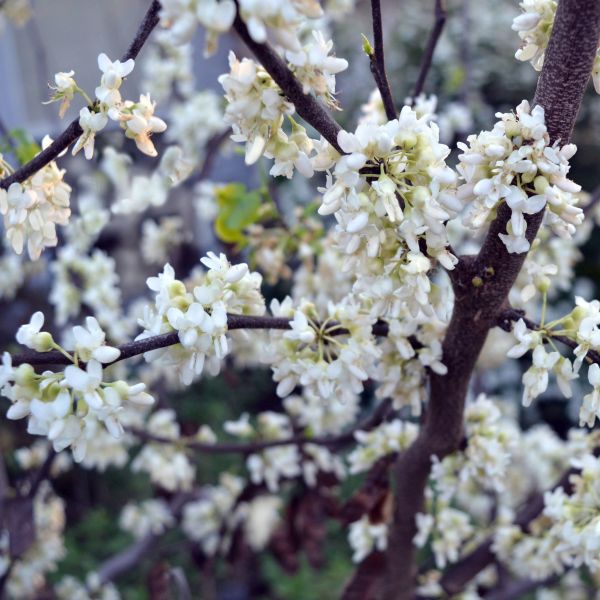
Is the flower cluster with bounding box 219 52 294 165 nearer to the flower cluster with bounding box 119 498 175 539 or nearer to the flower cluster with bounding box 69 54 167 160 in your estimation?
the flower cluster with bounding box 69 54 167 160

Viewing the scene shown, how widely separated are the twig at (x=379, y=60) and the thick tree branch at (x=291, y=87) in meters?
0.13

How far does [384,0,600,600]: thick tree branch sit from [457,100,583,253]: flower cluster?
1.4 inches

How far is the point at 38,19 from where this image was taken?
366 cm

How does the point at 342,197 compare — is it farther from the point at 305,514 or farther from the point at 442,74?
the point at 442,74

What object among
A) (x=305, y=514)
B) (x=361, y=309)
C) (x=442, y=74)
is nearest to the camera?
(x=361, y=309)

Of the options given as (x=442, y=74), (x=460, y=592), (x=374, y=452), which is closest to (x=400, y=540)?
(x=374, y=452)

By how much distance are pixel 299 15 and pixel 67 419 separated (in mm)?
388

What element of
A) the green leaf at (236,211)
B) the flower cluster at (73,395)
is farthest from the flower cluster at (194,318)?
the green leaf at (236,211)

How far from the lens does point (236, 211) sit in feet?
4.13

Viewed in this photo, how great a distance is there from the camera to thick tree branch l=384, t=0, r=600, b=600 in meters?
0.65

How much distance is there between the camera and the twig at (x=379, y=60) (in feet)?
2.37

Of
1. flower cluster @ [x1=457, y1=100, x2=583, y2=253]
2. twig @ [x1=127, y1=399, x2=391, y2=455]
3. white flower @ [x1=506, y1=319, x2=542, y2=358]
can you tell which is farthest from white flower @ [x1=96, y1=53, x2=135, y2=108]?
twig @ [x1=127, y1=399, x2=391, y2=455]

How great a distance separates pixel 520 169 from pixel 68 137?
42 centimetres

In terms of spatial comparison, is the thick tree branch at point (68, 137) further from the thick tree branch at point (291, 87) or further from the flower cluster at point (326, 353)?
the flower cluster at point (326, 353)
